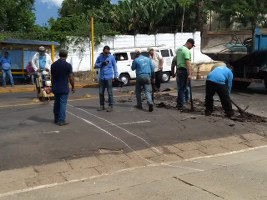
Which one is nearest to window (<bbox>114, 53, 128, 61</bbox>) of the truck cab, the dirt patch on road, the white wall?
the white wall

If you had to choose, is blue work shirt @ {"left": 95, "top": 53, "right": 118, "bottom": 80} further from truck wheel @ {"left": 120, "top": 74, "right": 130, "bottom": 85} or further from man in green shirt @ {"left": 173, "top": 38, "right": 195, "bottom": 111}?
truck wheel @ {"left": 120, "top": 74, "right": 130, "bottom": 85}

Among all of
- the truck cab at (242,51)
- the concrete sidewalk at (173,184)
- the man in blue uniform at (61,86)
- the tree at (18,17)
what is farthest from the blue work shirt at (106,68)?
the tree at (18,17)

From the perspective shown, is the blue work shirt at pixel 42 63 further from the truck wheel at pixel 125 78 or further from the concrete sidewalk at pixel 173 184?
the truck wheel at pixel 125 78

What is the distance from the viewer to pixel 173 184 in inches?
218

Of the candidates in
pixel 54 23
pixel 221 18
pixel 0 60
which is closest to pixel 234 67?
pixel 0 60

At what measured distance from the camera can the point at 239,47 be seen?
1435 centimetres

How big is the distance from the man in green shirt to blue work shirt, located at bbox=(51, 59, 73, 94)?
299 cm

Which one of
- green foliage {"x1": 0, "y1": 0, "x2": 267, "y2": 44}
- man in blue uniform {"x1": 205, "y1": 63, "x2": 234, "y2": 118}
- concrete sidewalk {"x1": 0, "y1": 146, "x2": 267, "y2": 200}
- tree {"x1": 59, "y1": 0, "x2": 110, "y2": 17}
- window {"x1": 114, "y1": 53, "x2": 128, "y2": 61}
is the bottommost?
concrete sidewalk {"x1": 0, "y1": 146, "x2": 267, "y2": 200}

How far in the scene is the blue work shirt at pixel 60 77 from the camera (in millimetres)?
8695

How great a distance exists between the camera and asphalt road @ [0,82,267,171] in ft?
22.9

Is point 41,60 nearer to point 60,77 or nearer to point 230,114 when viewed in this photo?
point 60,77

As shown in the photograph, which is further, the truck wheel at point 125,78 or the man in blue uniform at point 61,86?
the truck wheel at point 125,78

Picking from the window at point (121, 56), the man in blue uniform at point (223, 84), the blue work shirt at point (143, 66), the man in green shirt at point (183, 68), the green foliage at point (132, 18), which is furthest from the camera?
the green foliage at point (132, 18)

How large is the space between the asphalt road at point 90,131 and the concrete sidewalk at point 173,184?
3.46 ft
